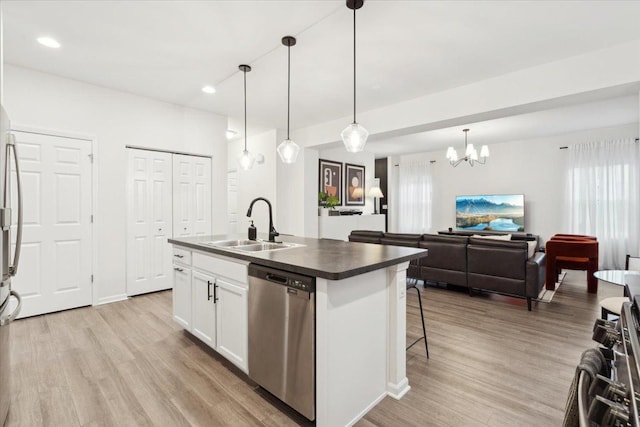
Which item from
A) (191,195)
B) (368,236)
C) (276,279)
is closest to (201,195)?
(191,195)

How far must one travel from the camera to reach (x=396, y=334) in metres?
2.03

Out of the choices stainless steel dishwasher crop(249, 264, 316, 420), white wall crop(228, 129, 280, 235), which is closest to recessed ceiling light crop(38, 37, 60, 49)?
stainless steel dishwasher crop(249, 264, 316, 420)

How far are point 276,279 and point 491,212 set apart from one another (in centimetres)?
712

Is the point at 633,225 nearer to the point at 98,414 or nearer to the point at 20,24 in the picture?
the point at 98,414

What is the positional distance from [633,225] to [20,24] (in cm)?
919

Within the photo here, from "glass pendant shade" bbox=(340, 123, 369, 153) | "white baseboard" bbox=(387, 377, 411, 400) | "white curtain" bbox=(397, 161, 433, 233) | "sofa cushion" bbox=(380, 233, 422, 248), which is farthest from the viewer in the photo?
"white curtain" bbox=(397, 161, 433, 233)

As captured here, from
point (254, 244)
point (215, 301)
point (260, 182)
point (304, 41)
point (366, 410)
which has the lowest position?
point (366, 410)

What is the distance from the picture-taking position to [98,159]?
3934mm

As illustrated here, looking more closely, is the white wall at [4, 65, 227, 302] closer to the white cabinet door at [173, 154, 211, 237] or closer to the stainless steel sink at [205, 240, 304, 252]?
the white cabinet door at [173, 154, 211, 237]

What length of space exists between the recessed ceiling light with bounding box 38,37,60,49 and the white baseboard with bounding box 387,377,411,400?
4.14 m

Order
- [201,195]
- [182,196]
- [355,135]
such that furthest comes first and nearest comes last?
[201,195] < [182,196] < [355,135]

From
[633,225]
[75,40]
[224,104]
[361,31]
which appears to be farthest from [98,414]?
[633,225]

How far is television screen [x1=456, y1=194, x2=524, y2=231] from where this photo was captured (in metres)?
7.10

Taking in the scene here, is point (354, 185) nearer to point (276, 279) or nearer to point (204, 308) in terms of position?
point (204, 308)
